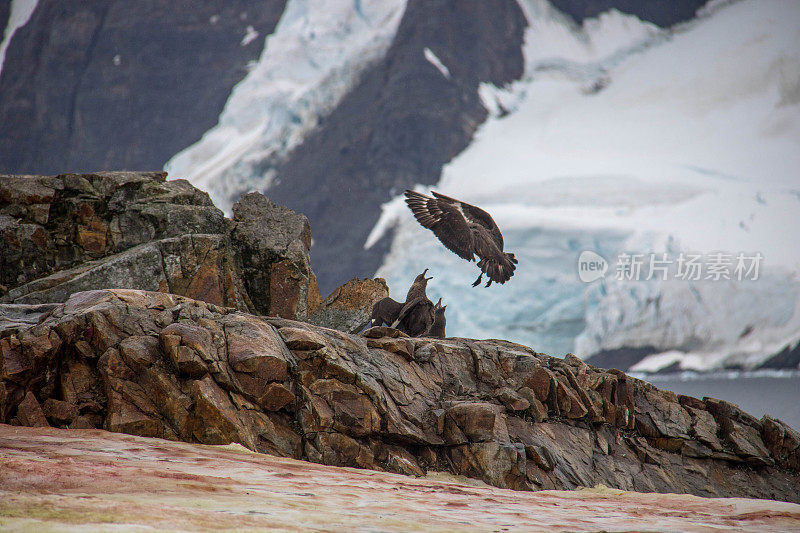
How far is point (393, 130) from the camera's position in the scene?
5944 centimetres

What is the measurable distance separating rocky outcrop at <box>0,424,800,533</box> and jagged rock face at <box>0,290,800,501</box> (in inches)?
22.7

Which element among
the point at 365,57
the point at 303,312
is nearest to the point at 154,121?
the point at 365,57

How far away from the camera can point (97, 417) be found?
7.26 metres

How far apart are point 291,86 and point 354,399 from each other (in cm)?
5244

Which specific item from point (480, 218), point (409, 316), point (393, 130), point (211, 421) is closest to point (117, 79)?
point (393, 130)

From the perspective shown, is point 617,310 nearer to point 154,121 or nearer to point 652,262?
point 652,262

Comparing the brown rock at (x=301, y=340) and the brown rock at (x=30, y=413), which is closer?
the brown rock at (x=30, y=413)

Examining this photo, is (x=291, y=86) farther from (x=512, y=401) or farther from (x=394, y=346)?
(x=512, y=401)

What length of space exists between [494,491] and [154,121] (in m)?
70.2

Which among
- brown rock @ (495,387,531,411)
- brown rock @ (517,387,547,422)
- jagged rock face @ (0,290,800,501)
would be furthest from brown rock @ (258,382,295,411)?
brown rock @ (517,387,547,422)

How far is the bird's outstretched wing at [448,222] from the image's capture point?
13781mm

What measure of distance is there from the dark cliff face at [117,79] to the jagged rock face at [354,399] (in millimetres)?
63123

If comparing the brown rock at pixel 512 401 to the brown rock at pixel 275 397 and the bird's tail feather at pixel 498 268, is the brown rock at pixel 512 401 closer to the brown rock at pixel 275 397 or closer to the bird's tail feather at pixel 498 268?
the brown rock at pixel 275 397

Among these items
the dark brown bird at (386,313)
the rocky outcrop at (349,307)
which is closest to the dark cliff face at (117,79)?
the rocky outcrop at (349,307)
